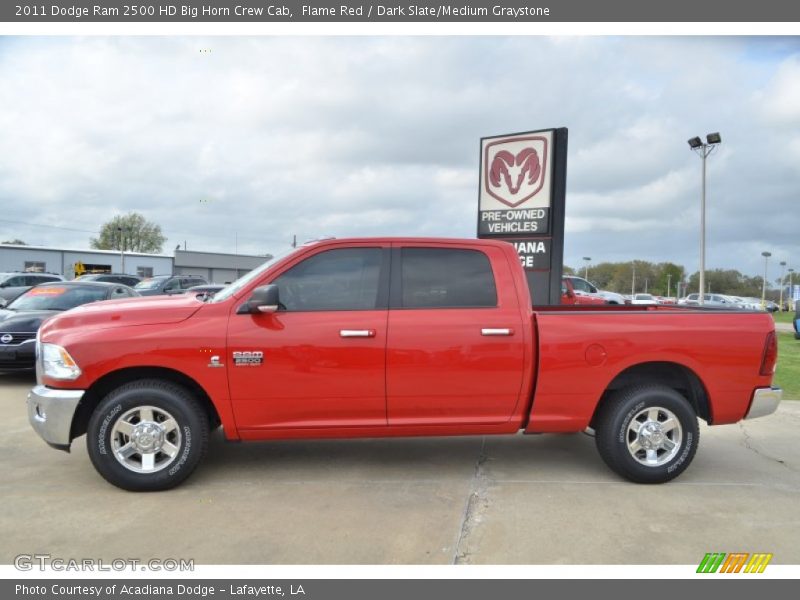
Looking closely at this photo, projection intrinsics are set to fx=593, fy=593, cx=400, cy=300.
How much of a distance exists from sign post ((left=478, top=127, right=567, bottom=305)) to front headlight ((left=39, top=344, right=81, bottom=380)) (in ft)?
22.5

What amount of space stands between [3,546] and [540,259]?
25.7ft

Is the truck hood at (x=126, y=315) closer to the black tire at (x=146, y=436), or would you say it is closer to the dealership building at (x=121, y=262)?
the black tire at (x=146, y=436)

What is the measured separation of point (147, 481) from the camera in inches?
169

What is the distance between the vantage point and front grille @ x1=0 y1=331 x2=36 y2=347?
8195 millimetres

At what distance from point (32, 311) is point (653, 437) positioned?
8.76 metres

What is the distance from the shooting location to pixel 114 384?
4422 mm

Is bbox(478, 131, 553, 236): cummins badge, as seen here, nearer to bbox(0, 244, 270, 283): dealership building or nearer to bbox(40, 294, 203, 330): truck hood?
bbox(40, 294, 203, 330): truck hood

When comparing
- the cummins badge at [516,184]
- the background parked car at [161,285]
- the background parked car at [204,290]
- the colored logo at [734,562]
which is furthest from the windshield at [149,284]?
the colored logo at [734,562]

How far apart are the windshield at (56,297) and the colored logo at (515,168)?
22.8 ft

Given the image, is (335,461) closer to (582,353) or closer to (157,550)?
(157,550)

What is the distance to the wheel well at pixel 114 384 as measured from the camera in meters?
4.36

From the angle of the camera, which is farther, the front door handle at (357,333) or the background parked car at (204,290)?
the background parked car at (204,290)
